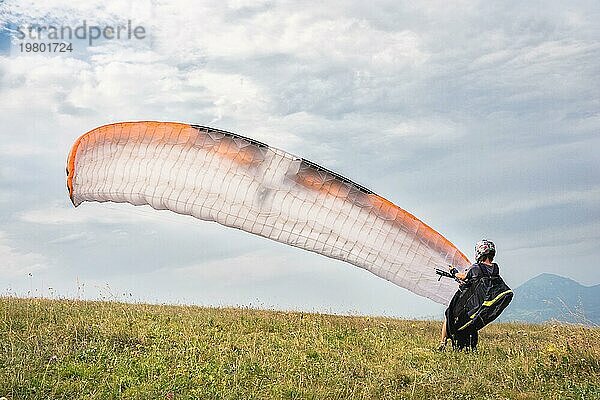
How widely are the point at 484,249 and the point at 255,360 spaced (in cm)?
517

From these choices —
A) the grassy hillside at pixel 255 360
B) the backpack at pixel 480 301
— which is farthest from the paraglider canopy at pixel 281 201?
the grassy hillside at pixel 255 360

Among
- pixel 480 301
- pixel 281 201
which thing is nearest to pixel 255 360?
pixel 281 201

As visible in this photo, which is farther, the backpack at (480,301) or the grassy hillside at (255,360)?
the backpack at (480,301)

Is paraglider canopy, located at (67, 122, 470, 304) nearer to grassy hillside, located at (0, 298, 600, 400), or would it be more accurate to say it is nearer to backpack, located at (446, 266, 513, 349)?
backpack, located at (446, 266, 513, 349)

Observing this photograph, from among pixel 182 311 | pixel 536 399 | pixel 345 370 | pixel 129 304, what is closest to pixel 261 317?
pixel 182 311

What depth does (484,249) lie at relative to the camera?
14.1m

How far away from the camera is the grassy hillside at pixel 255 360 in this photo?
10953 millimetres

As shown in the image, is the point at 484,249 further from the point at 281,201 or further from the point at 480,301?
the point at 281,201

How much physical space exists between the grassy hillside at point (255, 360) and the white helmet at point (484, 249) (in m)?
1.99

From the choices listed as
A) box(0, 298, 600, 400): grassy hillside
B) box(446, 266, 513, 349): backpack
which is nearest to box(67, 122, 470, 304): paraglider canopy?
box(446, 266, 513, 349): backpack

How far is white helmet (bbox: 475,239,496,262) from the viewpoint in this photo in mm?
14102

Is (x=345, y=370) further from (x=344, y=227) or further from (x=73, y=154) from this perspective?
(x=73, y=154)

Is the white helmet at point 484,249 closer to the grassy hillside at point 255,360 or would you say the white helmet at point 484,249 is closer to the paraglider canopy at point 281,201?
the paraglider canopy at point 281,201

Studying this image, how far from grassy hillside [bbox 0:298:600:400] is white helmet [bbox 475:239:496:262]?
1.99m
